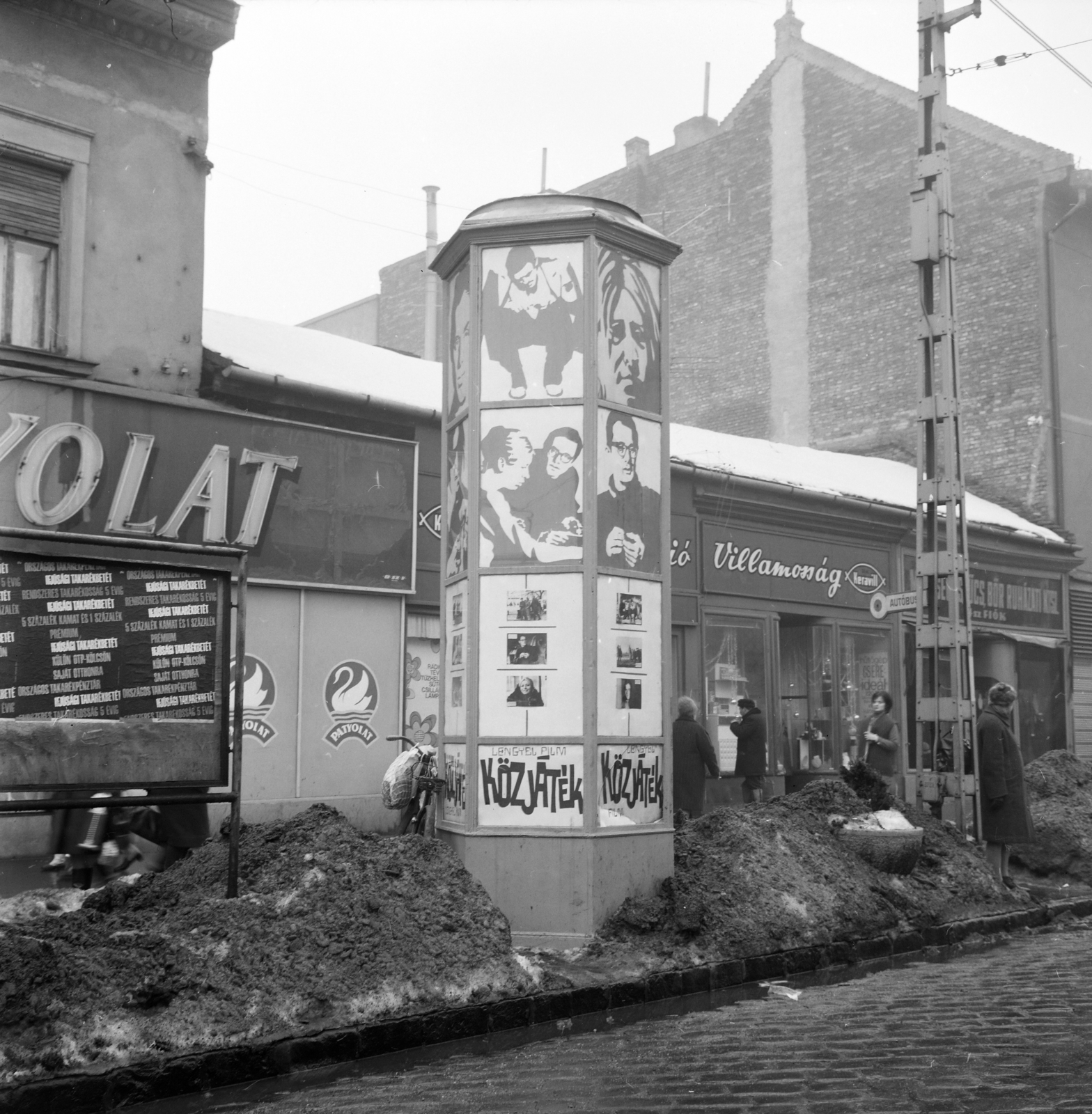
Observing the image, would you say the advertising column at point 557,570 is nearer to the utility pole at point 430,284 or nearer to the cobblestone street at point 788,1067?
the cobblestone street at point 788,1067

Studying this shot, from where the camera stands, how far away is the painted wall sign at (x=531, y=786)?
28.0 feet

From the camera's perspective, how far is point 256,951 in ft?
21.7

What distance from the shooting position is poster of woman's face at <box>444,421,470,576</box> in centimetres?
914

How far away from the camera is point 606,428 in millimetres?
9000

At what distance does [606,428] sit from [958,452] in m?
5.05

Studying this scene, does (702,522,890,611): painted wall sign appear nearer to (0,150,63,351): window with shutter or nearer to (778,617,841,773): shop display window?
(778,617,841,773): shop display window

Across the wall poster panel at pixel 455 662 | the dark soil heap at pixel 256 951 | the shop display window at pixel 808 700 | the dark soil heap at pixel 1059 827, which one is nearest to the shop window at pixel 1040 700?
the shop display window at pixel 808 700

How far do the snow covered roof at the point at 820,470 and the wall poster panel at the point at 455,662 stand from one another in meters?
9.18

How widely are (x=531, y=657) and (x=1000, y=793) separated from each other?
5396mm

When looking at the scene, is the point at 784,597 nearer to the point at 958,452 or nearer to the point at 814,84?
the point at 958,452

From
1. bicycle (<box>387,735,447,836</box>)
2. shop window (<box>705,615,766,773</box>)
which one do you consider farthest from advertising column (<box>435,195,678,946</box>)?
shop window (<box>705,615,766,773</box>)

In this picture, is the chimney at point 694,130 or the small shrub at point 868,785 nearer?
the small shrub at point 868,785

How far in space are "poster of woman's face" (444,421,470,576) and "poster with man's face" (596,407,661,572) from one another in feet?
3.13

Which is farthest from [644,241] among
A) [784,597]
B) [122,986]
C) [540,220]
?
[784,597]
